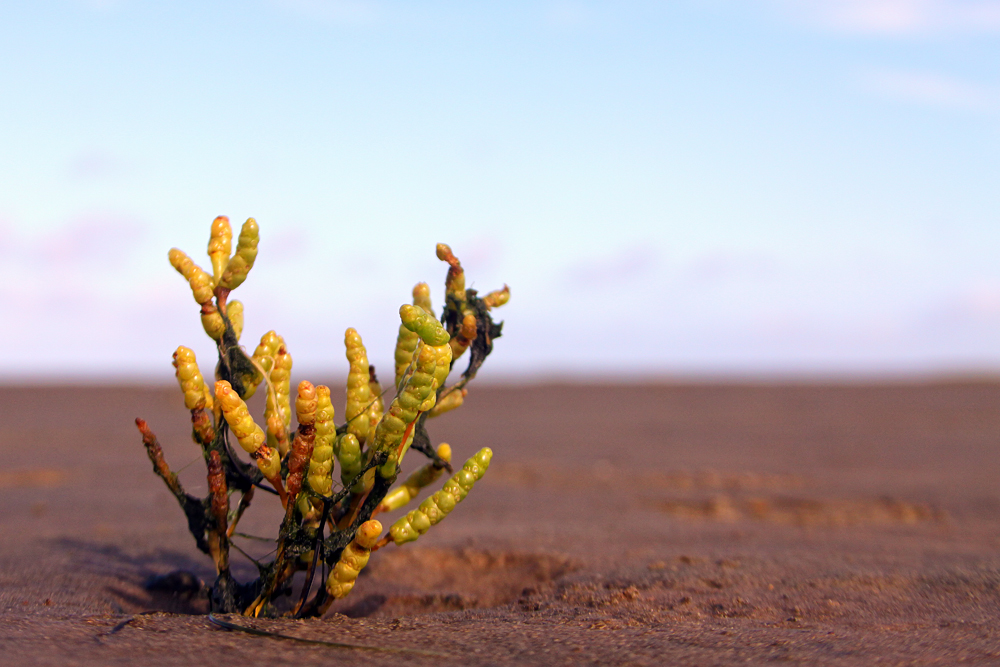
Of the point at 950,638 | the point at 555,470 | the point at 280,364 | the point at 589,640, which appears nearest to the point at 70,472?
the point at 555,470

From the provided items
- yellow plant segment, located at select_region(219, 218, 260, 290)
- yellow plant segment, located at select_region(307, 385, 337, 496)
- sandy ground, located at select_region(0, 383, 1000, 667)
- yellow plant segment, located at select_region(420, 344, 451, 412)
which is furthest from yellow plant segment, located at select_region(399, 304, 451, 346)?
sandy ground, located at select_region(0, 383, 1000, 667)

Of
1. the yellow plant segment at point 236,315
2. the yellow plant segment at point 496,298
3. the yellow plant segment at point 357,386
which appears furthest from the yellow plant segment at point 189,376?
the yellow plant segment at point 496,298

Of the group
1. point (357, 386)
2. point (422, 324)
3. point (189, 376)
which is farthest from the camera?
point (357, 386)

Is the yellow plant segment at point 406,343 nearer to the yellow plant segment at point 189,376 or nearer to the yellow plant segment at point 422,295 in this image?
the yellow plant segment at point 422,295

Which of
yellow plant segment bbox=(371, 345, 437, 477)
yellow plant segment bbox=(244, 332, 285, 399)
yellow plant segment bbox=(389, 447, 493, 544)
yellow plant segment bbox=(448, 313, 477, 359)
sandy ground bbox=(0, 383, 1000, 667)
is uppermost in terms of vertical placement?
yellow plant segment bbox=(448, 313, 477, 359)

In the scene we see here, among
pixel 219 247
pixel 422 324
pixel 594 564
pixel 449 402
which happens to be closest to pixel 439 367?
pixel 422 324

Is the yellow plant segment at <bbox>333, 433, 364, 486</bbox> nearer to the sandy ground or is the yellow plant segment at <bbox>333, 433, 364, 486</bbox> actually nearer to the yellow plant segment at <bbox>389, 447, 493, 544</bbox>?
the yellow plant segment at <bbox>389, 447, 493, 544</bbox>

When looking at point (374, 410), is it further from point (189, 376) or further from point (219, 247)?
point (219, 247)
